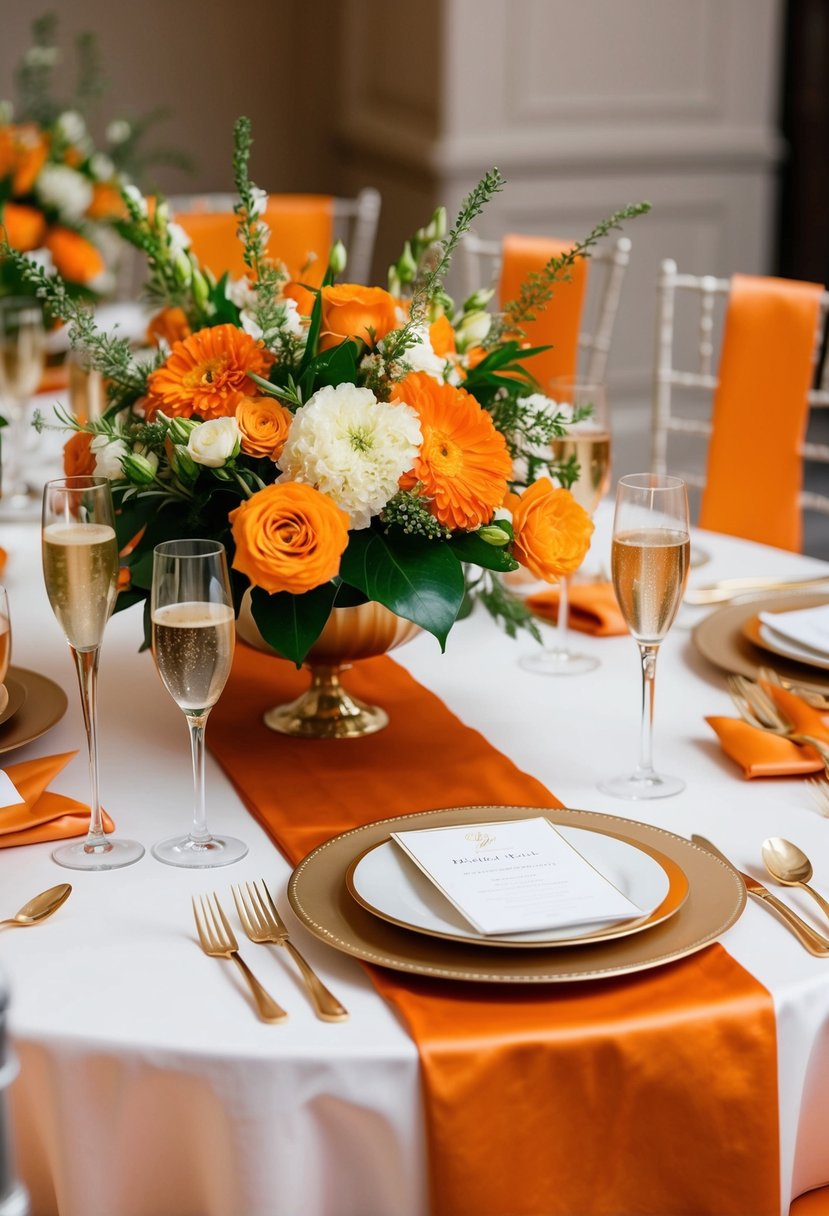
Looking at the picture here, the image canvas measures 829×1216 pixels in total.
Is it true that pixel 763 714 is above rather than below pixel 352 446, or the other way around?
below

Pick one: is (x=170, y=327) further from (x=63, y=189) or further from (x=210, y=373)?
(x=63, y=189)

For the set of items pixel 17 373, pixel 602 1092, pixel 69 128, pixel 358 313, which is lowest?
pixel 602 1092

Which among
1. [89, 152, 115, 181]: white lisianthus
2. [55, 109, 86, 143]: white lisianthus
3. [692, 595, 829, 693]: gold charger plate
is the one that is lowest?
[692, 595, 829, 693]: gold charger plate

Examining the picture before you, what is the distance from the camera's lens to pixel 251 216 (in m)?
1.37

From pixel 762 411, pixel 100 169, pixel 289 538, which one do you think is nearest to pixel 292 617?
pixel 289 538

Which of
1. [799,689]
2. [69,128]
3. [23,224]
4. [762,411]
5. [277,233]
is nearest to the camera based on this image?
[799,689]

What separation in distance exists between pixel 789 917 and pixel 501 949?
8.5 inches

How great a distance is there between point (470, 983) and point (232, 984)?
16 centimetres

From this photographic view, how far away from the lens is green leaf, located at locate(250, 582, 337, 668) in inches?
47.9

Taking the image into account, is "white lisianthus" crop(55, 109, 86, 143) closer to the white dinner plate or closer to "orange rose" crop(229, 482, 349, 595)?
"orange rose" crop(229, 482, 349, 595)

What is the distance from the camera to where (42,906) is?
1079 millimetres

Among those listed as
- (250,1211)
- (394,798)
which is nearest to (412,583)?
(394,798)

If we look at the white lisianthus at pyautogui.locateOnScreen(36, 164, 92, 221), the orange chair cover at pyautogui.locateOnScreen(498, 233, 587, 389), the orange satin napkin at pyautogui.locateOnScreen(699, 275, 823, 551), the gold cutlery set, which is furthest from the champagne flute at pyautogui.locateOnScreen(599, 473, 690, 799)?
the white lisianthus at pyautogui.locateOnScreen(36, 164, 92, 221)

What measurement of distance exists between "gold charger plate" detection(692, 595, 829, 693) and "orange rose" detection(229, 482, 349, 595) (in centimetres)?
55
